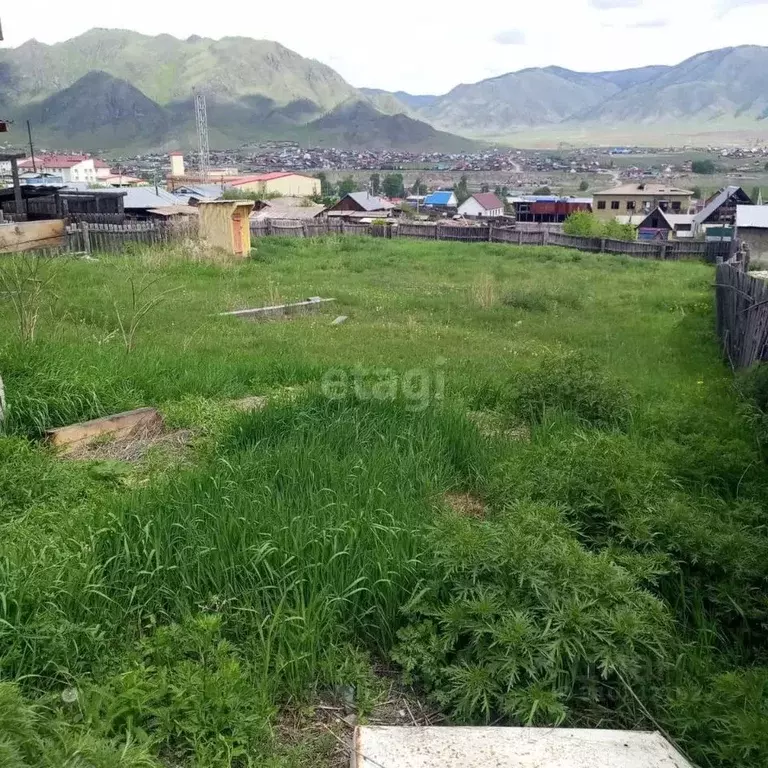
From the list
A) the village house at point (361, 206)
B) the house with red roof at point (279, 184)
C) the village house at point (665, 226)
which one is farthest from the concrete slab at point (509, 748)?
the house with red roof at point (279, 184)

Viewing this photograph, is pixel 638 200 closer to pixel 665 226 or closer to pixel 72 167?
pixel 665 226

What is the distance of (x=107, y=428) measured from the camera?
525 cm

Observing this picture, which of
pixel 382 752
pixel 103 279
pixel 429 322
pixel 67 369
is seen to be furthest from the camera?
pixel 103 279

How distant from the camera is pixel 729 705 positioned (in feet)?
8.25

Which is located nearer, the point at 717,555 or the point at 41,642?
the point at 41,642

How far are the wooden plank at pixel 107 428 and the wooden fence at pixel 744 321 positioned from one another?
5.77 m

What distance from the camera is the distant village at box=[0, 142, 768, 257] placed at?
2648 cm

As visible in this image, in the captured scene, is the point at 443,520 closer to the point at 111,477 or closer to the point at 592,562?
the point at 592,562

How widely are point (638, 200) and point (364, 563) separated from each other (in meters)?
78.4

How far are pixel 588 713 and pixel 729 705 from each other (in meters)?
0.50

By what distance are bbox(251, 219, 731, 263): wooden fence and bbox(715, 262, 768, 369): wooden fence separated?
18566mm

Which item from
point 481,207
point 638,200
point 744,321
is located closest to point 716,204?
point 638,200

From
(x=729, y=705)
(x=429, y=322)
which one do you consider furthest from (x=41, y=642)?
(x=429, y=322)

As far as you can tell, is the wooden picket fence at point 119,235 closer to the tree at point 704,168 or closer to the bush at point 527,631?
the bush at point 527,631
